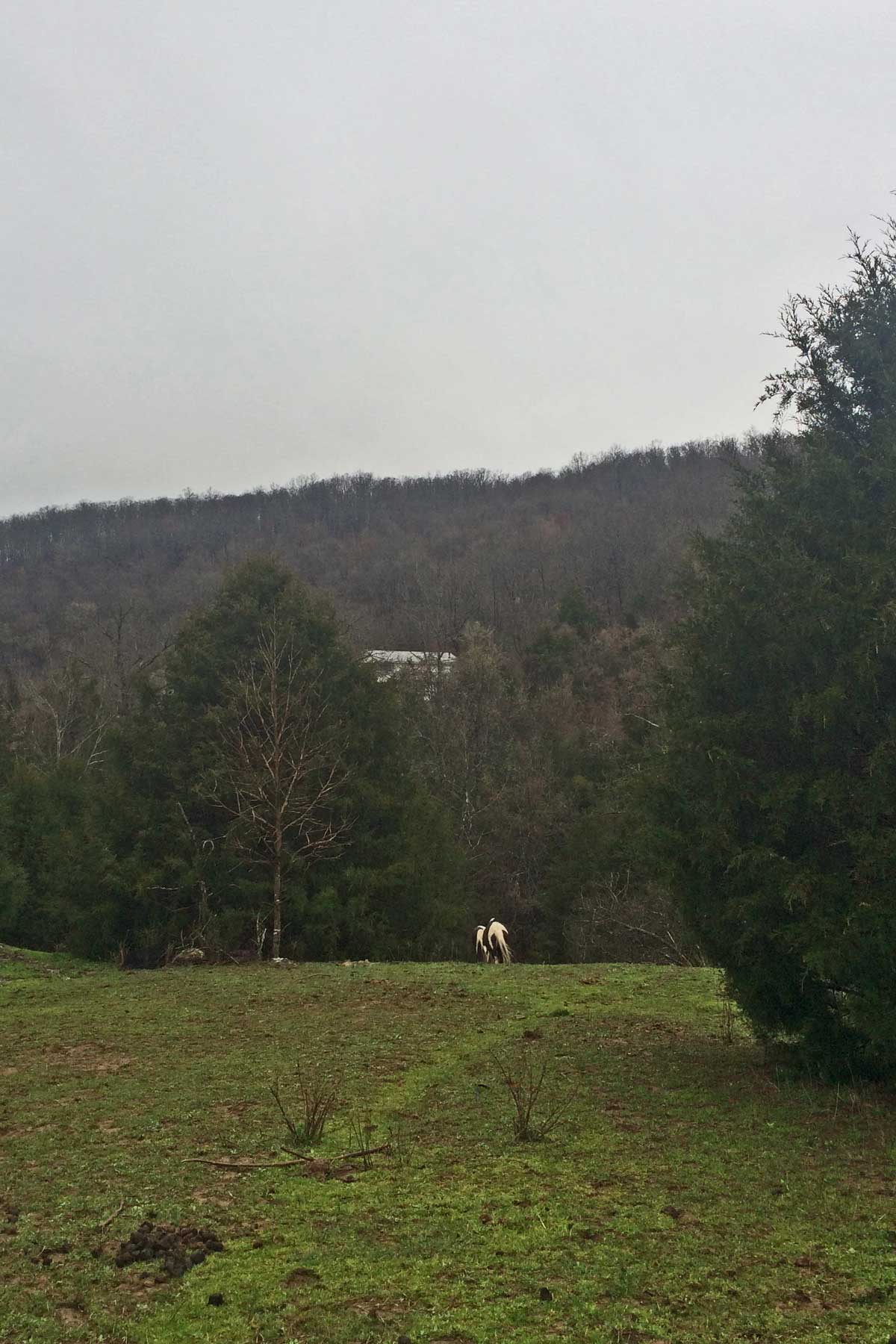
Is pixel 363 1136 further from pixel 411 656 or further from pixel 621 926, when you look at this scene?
pixel 411 656

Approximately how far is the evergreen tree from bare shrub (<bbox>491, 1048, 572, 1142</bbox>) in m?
1.62

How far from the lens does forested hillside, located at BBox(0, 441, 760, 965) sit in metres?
19.6

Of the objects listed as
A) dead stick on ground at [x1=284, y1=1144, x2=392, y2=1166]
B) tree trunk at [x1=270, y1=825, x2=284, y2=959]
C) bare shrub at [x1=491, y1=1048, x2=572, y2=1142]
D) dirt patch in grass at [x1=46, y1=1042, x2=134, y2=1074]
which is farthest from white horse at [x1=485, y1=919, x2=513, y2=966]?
dead stick on ground at [x1=284, y1=1144, x2=392, y2=1166]

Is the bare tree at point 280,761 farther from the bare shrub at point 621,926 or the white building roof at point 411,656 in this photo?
the bare shrub at point 621,926

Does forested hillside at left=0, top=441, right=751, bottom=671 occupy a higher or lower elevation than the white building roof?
higher

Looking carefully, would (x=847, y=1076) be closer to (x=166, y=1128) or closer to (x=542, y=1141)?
(x=542, y=1141)

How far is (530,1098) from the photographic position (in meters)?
6.61

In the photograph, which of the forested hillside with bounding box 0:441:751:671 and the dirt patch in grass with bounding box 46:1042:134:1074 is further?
the forested hillside with bounding box 0:441:751:671

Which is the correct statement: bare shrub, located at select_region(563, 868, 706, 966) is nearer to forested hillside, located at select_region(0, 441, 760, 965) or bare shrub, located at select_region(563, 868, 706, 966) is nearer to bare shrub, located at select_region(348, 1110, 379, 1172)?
forested hillside, located at select_region(0, 441, 760, 965)

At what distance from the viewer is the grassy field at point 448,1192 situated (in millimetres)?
3971

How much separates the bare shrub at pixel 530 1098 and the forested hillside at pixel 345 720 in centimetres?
192

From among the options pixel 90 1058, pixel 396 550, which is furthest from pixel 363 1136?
pixel 396 550

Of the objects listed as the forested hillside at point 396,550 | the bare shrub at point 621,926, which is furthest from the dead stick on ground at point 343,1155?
the forested hillside at point 396,550

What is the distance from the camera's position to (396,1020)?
33.6 ft
